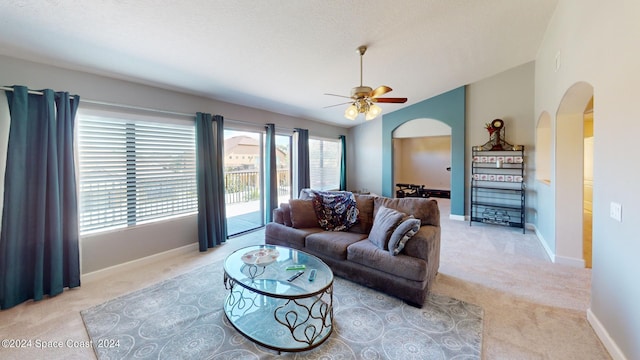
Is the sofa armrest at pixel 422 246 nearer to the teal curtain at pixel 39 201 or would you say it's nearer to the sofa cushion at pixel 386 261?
the sofa cushion at pixel 386 261

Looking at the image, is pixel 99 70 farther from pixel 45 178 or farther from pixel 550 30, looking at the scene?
pixel 550 30

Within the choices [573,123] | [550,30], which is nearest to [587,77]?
[573,123]

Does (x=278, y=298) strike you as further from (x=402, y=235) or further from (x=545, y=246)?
(x=545, y=246)

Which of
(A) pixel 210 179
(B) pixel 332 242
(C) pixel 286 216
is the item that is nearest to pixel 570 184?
(B) pixel 332 242

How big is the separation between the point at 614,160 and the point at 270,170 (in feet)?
14.6

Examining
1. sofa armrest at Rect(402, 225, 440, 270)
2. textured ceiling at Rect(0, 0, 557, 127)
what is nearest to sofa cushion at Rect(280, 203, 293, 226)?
sofa armrest at Rect(402, 225, 440, 270)

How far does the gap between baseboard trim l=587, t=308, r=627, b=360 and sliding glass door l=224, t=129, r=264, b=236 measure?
183 inches

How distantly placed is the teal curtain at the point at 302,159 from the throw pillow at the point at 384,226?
308 cm

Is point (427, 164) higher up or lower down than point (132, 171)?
higher up

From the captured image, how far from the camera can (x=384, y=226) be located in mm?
2762

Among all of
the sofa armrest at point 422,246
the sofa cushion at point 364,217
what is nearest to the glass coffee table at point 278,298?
the sofa armrest at point 422,246

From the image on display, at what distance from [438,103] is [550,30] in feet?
8.09

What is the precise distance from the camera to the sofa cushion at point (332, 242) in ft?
9.50

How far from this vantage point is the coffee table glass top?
1.98 m
